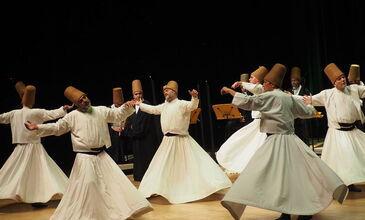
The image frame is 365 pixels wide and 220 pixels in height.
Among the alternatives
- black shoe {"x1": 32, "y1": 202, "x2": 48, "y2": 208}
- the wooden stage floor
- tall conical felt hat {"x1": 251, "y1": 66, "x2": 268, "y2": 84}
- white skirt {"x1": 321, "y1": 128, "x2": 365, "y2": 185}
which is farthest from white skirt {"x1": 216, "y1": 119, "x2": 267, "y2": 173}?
black shoe {"x1": 32, "y1": 202, "x2": 48, "y2": 208}

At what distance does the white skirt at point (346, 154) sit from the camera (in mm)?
6145

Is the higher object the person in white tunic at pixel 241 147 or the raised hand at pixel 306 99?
the raised hand at pixel 306 99

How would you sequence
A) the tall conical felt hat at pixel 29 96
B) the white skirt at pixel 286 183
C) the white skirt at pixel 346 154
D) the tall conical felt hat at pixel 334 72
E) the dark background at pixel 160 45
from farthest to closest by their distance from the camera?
the dark background at pixel 160 45
the tall conical felt hat at pixel 29 96
the tall conical felt hat at pixel 334 72
the white skirt at pixel 346 154
the white skirt at pixel 286 183

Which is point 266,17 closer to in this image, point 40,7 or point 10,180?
point 40,7

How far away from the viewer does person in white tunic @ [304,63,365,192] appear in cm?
627

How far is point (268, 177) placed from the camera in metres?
4.89

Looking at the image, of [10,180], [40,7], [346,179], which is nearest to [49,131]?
[10,180]

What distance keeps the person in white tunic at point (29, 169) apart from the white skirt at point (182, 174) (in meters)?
1.20

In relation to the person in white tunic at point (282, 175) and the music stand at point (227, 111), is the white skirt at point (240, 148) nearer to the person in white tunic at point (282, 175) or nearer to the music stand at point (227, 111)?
the music stand at point (227, 111)

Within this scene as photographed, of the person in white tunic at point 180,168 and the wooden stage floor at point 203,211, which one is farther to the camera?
the person in white tunic at point 180,168

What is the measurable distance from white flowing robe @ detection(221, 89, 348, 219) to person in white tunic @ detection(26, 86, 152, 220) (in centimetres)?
113

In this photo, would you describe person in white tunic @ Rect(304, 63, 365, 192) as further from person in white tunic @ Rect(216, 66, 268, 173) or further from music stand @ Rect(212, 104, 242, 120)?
music stand @ Rect(212, 104, 242, 120)

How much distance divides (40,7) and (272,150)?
6.04 meters

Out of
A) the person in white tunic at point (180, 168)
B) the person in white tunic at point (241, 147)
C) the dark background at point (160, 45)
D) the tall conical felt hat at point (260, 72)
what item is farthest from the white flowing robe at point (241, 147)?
the dark background at point (160, 45)
